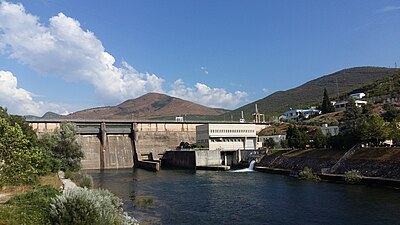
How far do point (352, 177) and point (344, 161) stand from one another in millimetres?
6156

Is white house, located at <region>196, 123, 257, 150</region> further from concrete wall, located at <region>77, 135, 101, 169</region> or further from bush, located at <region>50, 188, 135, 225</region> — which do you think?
bush, located at <region>50, 188, 135, 225</region>

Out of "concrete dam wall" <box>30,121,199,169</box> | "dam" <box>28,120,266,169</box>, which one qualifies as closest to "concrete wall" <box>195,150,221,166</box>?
"dam" <box>28,120,266,169</box>

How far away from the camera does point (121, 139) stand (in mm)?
78938

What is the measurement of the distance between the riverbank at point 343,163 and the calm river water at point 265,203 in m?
2.70

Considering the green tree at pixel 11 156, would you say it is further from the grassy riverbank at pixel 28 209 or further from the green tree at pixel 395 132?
the green tree at pixel 395 132

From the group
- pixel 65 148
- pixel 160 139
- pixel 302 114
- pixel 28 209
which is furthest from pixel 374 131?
pixel 302 114

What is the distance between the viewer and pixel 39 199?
1847 cm

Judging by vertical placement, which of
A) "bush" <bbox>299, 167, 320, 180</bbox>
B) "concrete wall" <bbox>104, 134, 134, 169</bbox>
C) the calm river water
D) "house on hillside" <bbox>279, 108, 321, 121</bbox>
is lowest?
the calm river water

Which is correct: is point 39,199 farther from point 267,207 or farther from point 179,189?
point 179,189

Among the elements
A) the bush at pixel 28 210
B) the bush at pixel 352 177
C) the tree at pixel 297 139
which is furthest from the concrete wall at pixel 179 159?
the bush at pixel 28 210

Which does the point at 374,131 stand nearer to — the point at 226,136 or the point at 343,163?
the point at 343,163

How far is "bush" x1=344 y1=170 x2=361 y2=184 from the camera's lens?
117 ft

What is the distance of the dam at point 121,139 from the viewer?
73.5 m

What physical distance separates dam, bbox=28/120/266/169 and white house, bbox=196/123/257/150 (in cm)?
915
